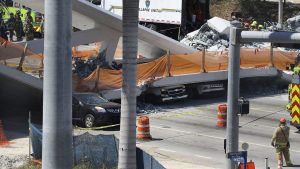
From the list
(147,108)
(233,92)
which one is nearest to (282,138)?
(233,92)

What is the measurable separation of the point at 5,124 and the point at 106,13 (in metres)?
8.47

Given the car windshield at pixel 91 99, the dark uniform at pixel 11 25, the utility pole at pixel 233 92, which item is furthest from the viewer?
the dark uniform at pixel 11 25

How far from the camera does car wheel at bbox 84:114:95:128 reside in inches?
1016

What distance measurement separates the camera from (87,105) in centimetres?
2614

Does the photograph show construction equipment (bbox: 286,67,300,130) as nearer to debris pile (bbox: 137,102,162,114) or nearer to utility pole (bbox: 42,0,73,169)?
debris pile (bbox: 137,102,162,114)

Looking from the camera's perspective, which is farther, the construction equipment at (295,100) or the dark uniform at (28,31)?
the dark uniform at (28,31)

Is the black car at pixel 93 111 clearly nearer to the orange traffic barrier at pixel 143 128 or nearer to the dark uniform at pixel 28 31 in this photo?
the orange traffic barrier at pixel 143 128

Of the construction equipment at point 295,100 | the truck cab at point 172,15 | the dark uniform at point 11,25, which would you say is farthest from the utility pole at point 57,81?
the dark uniform at point 11,25

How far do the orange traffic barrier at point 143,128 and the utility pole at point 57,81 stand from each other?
13.4 metres

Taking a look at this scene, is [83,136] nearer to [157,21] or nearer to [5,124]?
[5,124]

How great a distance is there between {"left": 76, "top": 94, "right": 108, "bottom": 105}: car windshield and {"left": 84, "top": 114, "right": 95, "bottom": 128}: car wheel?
2.00 ft

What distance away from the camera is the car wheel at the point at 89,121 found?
25.8 meters

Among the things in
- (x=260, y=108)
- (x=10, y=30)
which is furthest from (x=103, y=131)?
(x=10, y=30)

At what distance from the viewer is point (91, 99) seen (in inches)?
1052
